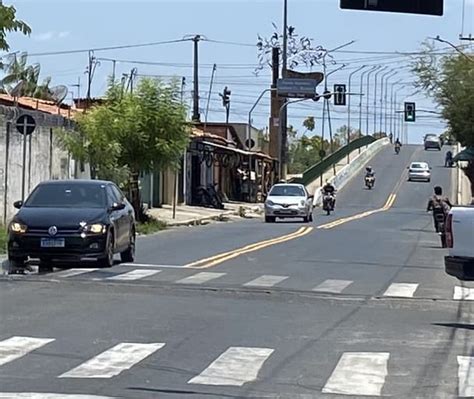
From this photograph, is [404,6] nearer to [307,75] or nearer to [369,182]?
[369,182]

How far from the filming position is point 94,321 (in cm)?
1503

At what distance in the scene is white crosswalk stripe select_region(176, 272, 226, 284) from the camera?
2089cm

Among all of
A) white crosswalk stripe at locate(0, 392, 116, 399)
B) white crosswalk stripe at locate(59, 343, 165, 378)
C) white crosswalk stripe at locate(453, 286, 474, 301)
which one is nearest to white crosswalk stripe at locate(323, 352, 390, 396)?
white crosswalk stripe at locate(59, 343, 165, 378)

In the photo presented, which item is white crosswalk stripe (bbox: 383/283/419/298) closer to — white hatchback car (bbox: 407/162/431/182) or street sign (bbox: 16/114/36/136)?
street sign (bbox: 16/114/36/136)

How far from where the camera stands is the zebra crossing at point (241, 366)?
10922mm

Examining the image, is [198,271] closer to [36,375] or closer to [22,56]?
[36,375]

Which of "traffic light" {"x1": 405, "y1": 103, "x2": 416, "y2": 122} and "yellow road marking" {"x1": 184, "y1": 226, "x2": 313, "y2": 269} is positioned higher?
"traffic light" {"x1": 405, "y1": 103, "x2": 416, "y2": 122}

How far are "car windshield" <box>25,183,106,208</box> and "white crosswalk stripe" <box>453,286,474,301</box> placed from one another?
6762mm

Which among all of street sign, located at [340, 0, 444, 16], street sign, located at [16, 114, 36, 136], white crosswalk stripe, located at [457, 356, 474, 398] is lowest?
white crosswalk stripe, located at [457, 356, 474, 398]

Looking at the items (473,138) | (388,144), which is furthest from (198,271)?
(388,144)

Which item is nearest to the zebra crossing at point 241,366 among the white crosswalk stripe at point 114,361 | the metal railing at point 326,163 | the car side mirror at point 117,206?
the white crosswalk stripe at point 114,361

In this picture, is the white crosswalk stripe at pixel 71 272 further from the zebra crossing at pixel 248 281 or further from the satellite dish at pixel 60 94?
the satellite dish at pixel 60 94

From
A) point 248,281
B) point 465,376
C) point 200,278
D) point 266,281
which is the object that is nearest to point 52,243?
point 200,278

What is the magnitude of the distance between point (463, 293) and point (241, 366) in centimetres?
974
